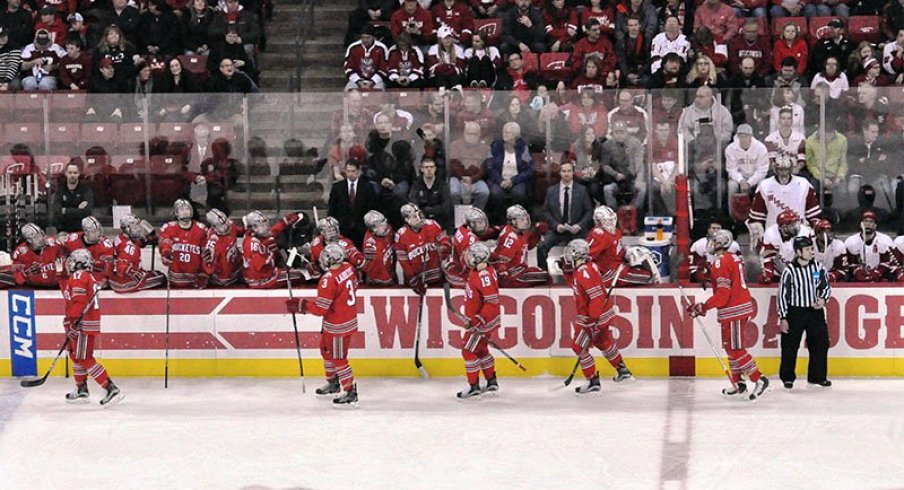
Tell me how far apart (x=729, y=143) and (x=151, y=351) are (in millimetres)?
5291

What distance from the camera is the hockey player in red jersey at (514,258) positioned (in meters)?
14.4

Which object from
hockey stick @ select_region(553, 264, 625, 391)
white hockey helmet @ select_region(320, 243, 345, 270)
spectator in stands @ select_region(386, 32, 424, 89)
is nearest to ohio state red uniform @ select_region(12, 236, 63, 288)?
white hockey helmet @ select_region(320, 243, 345, 270)

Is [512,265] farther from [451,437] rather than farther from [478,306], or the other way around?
[451,437]

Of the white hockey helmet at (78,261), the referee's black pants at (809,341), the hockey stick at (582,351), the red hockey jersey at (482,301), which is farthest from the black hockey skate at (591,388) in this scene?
the white hockey helmet at (78,261)

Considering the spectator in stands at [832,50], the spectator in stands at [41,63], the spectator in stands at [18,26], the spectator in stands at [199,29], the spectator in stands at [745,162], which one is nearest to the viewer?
the spectator in stands at [745,162]

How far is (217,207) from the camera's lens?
49.7 ft

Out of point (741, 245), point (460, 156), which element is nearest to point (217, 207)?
point (460, 156)

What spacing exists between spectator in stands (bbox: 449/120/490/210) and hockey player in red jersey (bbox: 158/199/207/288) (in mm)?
2246

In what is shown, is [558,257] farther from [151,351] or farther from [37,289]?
[37,289]

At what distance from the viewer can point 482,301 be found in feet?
44.4

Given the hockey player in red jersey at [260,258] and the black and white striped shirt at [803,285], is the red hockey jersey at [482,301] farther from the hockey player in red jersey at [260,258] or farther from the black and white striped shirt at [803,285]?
the black and white striped shirt at [803,285]

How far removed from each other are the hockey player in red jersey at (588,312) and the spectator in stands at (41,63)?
658 centimetres

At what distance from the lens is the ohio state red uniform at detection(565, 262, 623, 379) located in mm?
13648

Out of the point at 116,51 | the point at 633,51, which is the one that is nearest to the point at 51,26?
the point at 116,51
